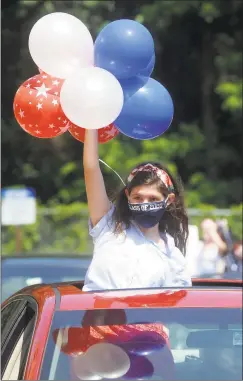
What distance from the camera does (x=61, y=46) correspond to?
4.96 metres

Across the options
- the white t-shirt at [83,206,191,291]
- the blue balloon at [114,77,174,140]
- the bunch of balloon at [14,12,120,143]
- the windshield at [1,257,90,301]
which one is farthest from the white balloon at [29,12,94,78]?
the windshield at [1,257,90,301]

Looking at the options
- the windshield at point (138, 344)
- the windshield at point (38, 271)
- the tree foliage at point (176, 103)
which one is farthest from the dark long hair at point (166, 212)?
the tree foliage at point (176, 103)

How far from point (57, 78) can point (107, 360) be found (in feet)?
6.07

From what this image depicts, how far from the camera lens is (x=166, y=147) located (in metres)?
23.3

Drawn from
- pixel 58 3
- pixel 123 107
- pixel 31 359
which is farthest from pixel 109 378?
pixel 58 3

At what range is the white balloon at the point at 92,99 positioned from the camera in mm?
4496

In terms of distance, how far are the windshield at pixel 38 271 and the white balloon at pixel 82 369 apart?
3.78 meters

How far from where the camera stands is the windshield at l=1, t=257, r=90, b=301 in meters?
7.48

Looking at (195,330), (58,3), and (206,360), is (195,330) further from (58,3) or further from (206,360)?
(58,3)

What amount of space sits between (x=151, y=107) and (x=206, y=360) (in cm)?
158

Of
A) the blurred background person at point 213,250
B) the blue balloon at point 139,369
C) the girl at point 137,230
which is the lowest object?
the blurred background person at point 213,250

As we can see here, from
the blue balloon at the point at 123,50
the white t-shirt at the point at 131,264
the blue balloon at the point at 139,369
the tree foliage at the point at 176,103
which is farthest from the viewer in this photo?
the tree foliage at the point at 176,103

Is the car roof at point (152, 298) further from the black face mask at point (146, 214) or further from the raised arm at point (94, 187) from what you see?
the raised arm at point (94, 187)

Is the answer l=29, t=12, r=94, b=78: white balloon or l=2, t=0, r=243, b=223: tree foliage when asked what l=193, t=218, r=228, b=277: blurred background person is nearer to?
l=29, t=12, r=94, b=78: white balloon
